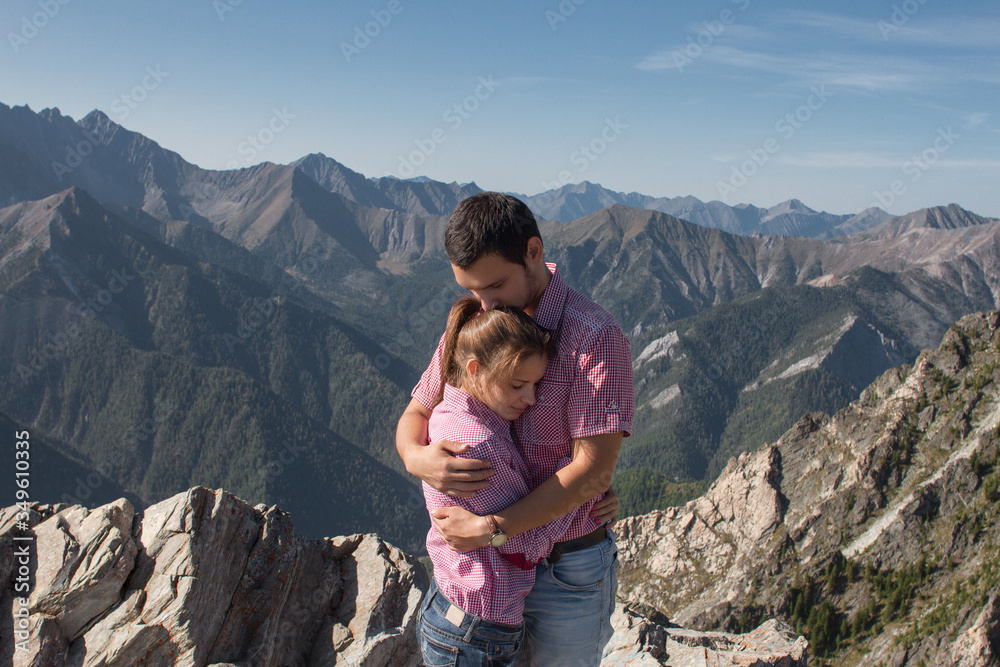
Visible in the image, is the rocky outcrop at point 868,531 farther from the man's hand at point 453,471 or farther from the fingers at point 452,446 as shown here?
the fingers at point 452,446

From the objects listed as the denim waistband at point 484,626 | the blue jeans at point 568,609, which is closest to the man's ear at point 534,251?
the blue jeans at point 568,609

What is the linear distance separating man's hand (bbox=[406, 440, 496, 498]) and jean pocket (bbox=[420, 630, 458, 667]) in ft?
5.52

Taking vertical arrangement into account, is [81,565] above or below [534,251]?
below

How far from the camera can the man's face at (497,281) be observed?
6352 millimetres

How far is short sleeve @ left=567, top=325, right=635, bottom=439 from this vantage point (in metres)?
6.16

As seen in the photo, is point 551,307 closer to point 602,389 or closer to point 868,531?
point 602,389

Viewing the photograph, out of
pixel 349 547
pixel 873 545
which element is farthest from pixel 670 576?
pixel 349 547

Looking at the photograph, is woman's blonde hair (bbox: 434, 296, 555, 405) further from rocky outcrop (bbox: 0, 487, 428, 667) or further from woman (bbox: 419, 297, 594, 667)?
rocky outcrop (bbox: 0, 487, 428, 667)

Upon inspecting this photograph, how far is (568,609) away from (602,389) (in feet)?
8.89

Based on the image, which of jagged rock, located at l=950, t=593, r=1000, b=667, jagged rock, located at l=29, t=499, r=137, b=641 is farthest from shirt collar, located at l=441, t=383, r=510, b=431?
jagged rock, located at l=950, t=593, r=1000, b=667

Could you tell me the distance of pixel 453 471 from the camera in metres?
6.35

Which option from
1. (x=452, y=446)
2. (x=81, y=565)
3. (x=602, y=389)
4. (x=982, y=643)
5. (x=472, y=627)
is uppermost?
(x=602, y=389)

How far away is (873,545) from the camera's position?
76.2 meters

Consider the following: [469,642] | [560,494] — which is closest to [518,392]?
[560,494]
